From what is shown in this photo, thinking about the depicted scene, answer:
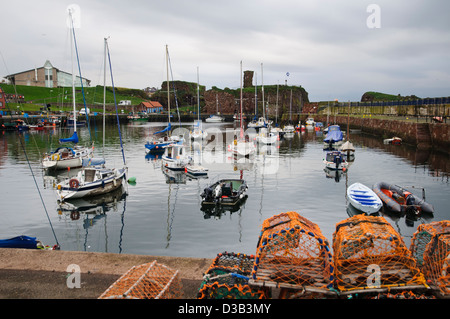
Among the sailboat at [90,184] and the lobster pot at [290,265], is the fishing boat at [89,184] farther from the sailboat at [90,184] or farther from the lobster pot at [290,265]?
the lobster pot at [290,265]

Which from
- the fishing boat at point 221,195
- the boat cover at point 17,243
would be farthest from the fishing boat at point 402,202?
the boat cover at point 17,243

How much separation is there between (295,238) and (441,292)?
2458mm

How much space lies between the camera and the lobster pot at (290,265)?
17.2ft

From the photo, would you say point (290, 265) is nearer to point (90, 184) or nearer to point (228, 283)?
point (228, 283)

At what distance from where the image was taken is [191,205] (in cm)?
2089

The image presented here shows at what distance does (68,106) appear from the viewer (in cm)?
11094

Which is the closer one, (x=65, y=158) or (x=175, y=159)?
(x=175, y=159)

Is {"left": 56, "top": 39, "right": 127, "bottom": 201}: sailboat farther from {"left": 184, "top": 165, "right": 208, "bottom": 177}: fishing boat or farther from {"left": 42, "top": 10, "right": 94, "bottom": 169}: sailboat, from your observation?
{"left": 42, "top": 10, "right": 94, "bottom": 169}: sailboat

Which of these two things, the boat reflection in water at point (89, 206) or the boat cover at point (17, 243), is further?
the boat reflection in water at point (89, 206)

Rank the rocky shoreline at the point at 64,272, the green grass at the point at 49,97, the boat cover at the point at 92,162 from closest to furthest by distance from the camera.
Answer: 1. the rocky shoreline at the point at 64,272
2. the boat cover at the point at 92,162
3. the green grass at the point at 49,97

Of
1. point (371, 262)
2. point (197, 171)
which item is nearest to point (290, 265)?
point (371, 262)

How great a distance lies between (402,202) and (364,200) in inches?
108

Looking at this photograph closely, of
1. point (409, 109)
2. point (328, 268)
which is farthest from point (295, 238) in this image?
point (409, 109)

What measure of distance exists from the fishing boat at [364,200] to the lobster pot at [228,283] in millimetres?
13975
